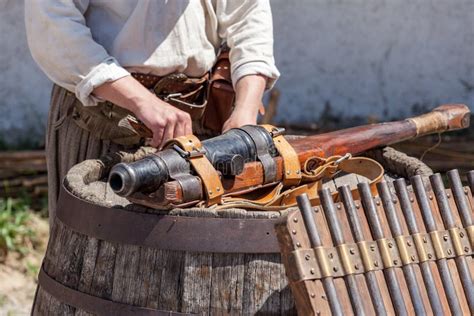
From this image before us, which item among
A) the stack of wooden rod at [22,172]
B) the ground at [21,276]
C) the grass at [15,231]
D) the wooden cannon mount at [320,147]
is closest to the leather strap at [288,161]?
the wooden cannon mount at [320,147]

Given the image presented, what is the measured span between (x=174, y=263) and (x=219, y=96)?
35.2 inches

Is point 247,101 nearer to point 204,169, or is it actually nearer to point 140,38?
point 140,38

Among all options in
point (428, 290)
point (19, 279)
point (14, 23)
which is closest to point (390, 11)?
point (14, 23)

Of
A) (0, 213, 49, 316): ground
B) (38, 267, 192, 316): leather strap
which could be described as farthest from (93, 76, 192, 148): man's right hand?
(0, 213, 49, 316): ground

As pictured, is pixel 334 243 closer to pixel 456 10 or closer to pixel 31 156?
pixel 31 156

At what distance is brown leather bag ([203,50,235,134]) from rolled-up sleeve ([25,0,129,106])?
0.38 m

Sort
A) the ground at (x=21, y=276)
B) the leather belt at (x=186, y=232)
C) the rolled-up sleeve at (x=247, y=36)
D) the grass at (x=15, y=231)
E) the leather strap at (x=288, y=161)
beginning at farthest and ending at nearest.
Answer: the grass at (x=15, y=231) → the ground at (x=21, y=276) → the rolled-up sleeve at (x=247, y=36) → the leather strap at (x=288, y=161) → the leather belt at (x=186, y=232)

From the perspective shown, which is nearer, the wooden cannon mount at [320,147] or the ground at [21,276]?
the wooden cannon mount at [320,147]

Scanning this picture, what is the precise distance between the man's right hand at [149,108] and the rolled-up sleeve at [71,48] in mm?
30

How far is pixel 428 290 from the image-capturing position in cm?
230

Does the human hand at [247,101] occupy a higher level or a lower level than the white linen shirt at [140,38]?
lower

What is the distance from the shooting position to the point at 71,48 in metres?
2.77

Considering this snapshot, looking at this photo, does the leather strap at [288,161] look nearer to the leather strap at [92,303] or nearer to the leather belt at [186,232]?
the leather belt at [186,232]

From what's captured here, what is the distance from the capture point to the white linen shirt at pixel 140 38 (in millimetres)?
2773
